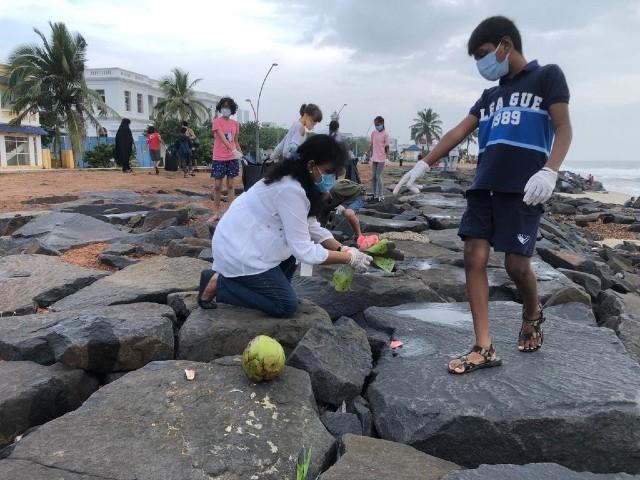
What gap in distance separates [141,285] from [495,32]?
8.85 feet

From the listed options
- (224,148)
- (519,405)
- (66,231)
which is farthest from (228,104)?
(519,405)

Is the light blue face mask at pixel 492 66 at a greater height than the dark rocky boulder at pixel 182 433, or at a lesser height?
greater

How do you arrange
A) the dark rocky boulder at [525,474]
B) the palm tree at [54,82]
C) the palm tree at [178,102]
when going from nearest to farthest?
1. the dark rocky boulder at [525,474]
2. the palm tree at [54,82]
3. the palm tree at [178,102]

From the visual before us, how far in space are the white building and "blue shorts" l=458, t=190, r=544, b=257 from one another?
Result: 4718cm

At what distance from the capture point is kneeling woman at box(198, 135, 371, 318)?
9.85 ft

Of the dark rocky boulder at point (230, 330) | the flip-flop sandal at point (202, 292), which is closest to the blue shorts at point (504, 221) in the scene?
the dark rocky boulder at point (230, 330)

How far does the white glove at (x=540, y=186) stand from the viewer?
237cm

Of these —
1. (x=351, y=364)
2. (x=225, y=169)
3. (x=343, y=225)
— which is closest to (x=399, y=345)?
(x=351, y=364)

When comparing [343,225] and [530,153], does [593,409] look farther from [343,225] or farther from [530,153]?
[343,225]

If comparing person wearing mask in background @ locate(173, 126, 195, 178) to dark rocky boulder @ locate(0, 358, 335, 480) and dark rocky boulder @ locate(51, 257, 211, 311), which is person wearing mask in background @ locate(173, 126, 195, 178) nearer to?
dark rocky boulder @ locate(51, 257, 211, 311)

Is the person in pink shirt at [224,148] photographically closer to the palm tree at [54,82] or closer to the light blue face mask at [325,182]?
the light blue face mask at [325,182]

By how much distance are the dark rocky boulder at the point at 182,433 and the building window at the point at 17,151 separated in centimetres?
3148

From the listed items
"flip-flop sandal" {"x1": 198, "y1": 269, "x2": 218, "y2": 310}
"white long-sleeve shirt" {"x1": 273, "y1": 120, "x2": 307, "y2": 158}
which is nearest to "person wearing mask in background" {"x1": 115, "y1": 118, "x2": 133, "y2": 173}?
"white long-sleeve shirt" {"x1": 273, "y1": 120, "x2": 307, "y2": 158}

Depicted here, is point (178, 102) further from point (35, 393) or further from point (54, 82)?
point (35, 393)
